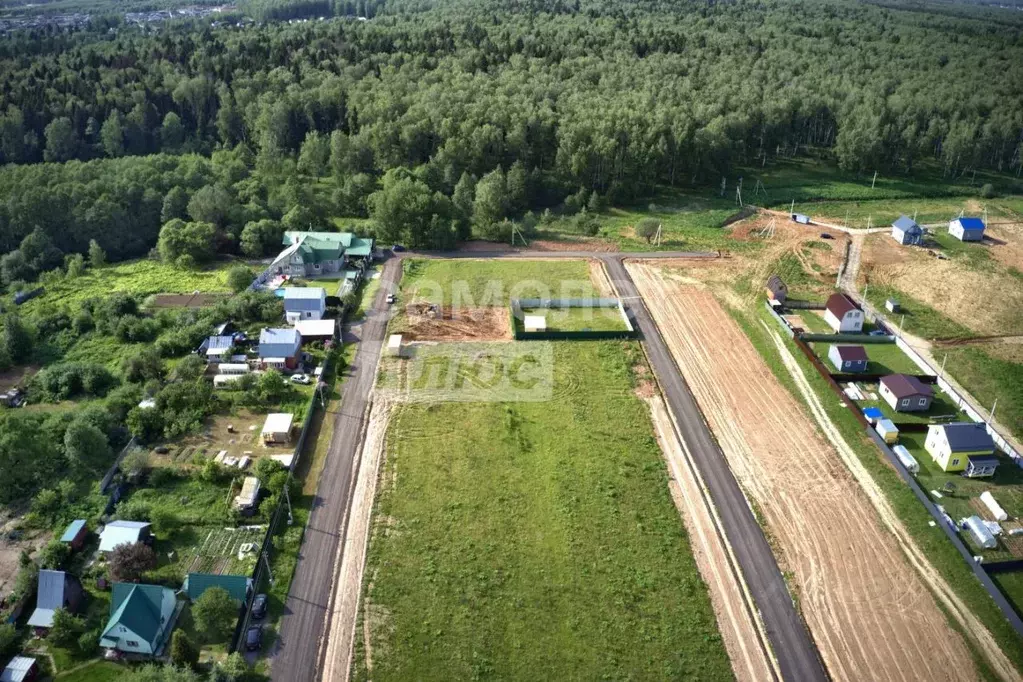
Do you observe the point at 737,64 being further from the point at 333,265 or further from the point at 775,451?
the point at 775,451

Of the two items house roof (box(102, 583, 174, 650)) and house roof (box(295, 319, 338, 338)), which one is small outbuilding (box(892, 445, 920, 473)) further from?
house roof (box(102, 583, 174, 650))

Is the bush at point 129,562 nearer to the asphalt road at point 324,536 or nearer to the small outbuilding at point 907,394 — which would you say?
the asphalt road at point 324,536

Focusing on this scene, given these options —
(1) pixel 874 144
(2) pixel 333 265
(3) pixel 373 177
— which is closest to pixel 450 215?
(2) pixel 333 265

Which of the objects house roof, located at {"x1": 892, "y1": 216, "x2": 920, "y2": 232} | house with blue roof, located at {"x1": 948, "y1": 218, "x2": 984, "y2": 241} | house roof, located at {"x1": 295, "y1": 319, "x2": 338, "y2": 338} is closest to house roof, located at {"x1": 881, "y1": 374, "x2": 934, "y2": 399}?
house roof, located at {"x1": 892, "y1": 216, "x2": 920, "y2": 232}

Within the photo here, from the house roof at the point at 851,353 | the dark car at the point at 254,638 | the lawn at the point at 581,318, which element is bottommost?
the dark car at the point at 254,638

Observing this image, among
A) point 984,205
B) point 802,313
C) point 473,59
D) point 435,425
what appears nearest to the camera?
point 435,425

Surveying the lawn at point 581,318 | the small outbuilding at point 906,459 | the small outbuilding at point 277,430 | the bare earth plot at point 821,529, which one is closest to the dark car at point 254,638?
the small outbuilding at point 277,430
